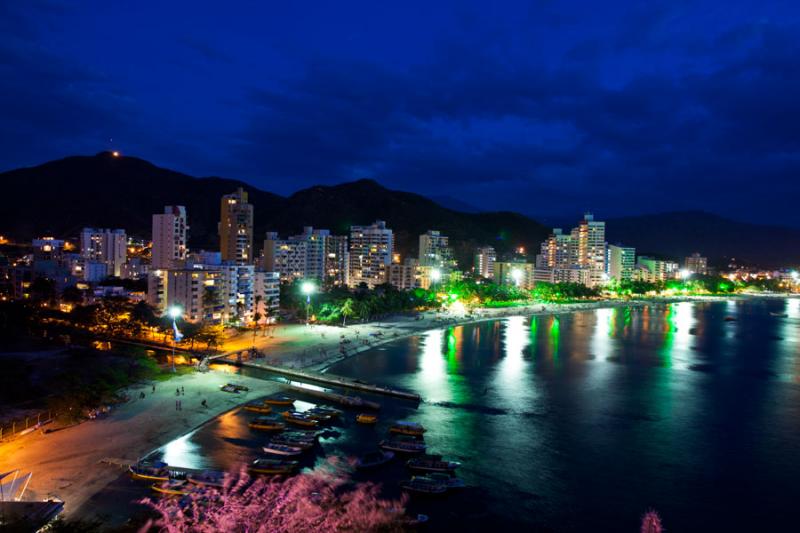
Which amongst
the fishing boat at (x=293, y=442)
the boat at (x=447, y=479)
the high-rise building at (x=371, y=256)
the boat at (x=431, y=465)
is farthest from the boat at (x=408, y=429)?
the high-rise building at (x=371, y=256)

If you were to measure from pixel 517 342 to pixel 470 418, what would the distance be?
22913 mm

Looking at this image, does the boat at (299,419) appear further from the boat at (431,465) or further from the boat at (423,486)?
the boat at (423,486)

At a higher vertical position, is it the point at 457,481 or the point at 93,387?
the point at 93,387

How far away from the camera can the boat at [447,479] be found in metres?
16.1

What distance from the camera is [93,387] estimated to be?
70.3ft

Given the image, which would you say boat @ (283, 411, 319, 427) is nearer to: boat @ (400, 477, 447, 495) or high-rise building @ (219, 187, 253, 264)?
boat @ (400, 477, 447, 495)

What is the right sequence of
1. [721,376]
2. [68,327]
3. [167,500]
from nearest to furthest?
[167,500], [721,376], [68,327]

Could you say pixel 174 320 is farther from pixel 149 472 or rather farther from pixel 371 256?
pixel 371 256

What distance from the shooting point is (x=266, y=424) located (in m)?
20.6

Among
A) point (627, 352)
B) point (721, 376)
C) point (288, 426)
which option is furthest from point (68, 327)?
point (721, 376)

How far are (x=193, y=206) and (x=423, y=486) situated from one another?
13919cm

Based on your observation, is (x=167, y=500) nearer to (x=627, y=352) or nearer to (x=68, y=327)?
(x=68, y=327)

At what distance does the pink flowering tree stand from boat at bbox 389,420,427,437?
12.2 ft

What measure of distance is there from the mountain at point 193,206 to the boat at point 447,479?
105947 mm
